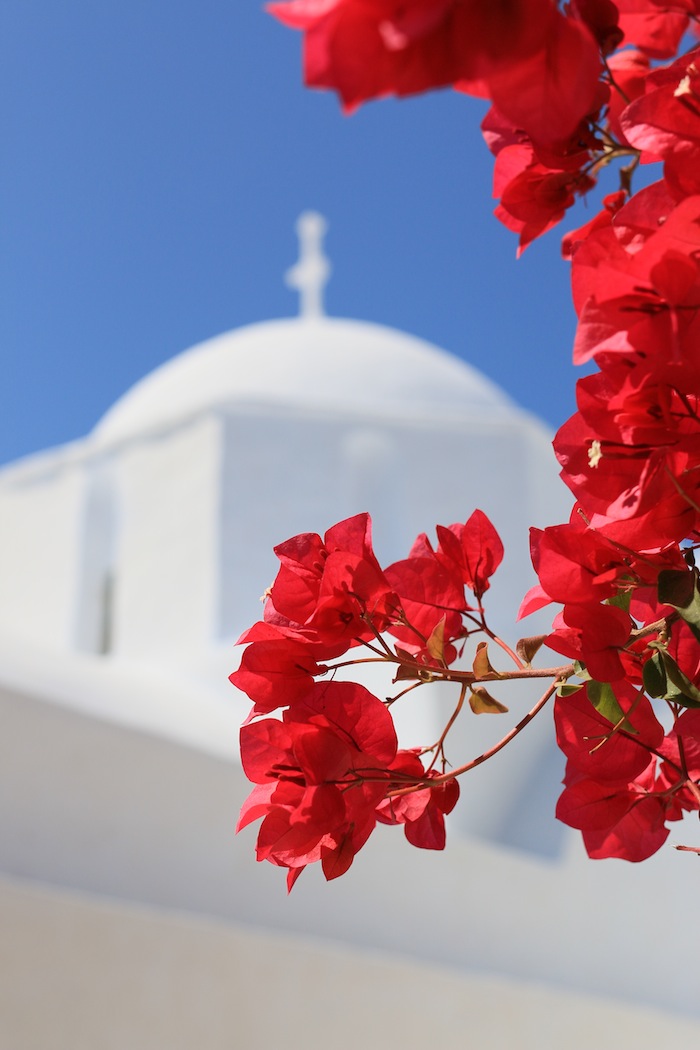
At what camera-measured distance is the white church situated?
7.57 feet

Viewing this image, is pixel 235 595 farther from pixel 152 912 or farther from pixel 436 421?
pixel 152 912

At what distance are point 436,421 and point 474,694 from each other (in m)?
3.80

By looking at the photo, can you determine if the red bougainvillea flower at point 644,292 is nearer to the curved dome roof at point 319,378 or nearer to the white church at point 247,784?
the white church at point 247,784

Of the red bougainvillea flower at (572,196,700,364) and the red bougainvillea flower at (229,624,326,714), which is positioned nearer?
the red bougainvillea flower at (572,196,700,364)

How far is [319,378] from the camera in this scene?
4629 millimetres

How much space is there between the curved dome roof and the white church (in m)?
0.02

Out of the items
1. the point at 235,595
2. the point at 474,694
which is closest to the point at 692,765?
the point at 474,694

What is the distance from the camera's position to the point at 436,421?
168 inches

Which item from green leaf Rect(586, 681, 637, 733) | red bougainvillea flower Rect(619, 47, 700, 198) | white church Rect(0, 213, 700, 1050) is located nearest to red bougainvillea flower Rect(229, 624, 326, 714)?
green leaf Rect(586, 681, 637, 733)

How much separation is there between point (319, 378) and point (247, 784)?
7.52ft

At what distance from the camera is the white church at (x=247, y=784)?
231 centimetres

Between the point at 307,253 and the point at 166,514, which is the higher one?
the point at 307,253

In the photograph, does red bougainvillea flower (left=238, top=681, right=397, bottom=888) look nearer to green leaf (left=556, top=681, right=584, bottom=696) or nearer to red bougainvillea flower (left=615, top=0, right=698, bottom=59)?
green leaf (left=556, top=681, right=584, bottom=696)

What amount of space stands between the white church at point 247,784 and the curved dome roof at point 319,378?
0.02m
